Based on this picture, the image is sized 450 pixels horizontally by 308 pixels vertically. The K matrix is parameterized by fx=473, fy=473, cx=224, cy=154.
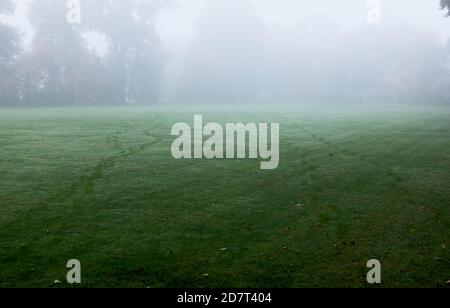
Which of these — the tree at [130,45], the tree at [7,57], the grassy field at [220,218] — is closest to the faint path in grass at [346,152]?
the grassy field at [220,218]

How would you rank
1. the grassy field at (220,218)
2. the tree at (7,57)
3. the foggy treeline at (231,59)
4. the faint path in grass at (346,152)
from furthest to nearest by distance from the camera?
the foggy treeline at (231,59)
the tree at (7,57)
the faint path in grass at (346,152)
the grassy field at (220,218)

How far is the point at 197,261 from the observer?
28.1ft

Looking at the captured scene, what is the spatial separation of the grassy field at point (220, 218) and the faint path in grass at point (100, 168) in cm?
5

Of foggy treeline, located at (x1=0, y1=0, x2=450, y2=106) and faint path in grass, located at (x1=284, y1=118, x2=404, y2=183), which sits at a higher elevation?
foggy treeline, located at (x1=0, y1=0, x2=450, y2=106)

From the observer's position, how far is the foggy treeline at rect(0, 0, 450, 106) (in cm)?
7438

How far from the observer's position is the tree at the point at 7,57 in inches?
2478

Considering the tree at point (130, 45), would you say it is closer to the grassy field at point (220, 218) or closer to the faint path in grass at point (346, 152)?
the faint path in grass at point (346, 152)

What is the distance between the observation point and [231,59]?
97.6 m

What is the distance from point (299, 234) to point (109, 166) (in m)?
8.33

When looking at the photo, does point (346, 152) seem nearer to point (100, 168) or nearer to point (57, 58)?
point (100, 168)

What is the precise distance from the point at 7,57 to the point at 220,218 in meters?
65.3

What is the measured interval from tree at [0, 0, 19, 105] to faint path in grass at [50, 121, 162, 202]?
4615 centimetres

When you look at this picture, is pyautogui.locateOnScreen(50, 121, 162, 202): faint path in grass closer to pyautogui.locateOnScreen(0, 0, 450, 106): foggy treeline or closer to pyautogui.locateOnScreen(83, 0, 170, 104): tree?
pyautogui.locateOnScreen(0, 0, 450, 106): foggy treeline

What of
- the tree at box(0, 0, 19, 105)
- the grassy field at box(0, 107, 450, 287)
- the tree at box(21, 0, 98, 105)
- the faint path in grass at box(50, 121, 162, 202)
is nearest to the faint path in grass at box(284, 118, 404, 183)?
the grassy field at box(0, 107, 450, 287)
